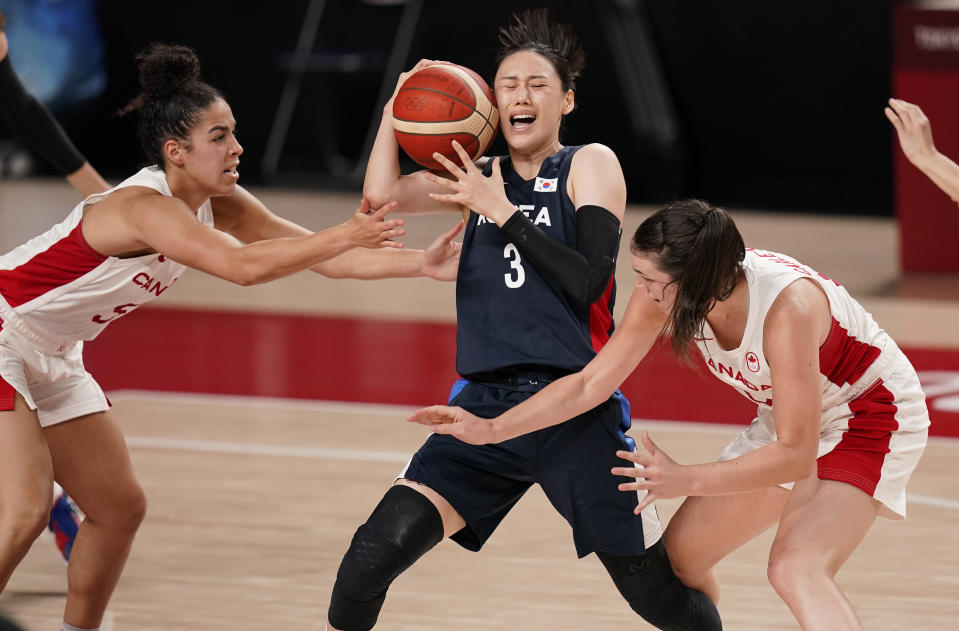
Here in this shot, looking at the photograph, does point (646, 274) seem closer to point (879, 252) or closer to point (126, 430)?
point (126, 430)

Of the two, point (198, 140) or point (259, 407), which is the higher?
point (198, 140)

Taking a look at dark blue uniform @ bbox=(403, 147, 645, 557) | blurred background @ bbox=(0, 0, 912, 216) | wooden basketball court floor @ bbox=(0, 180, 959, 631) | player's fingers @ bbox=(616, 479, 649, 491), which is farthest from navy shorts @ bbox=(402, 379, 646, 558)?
blurred background @ bbox=(0, 0, 912, 216)

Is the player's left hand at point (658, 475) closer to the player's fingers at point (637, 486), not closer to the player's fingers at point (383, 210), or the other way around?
the player's fingers at point (637, 486)

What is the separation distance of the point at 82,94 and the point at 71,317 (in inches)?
463

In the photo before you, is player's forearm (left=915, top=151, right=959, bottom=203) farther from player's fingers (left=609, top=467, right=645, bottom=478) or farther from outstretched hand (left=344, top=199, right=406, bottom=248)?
outstretched hand (left=344, top=199, right=406, bottom=248)

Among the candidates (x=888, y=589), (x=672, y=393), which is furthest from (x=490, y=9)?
(x=888, y=589)

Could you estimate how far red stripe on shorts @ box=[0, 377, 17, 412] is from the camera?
3.73 metres

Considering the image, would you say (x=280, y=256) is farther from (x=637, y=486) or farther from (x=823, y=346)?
(x=823, y=346)

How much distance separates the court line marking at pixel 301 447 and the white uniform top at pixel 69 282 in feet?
7.78

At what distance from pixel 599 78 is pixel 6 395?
10.8m

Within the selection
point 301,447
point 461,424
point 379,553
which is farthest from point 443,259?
point 301,447

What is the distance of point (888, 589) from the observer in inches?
179

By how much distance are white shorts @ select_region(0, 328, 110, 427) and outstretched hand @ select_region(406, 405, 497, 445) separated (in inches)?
44.9

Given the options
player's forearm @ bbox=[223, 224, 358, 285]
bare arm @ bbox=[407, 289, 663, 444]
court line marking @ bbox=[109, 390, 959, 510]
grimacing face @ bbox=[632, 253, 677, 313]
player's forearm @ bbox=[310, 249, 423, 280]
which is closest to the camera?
grimacing face @ bbox=[632, 253, 677, 313]
